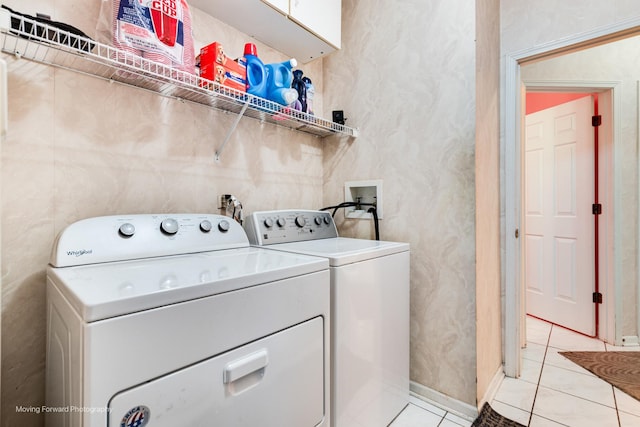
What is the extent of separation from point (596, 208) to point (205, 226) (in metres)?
3.06

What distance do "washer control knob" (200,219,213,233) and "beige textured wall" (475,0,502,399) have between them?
1274 mm

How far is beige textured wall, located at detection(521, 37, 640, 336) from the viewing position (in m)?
2.37

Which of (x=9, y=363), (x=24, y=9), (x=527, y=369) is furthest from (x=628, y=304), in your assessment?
(x=24, y=9)

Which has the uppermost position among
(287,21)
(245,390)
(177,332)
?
(287,21)

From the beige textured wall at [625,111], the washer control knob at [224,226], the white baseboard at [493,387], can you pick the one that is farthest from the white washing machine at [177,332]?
the beige textured wall at [625,111]

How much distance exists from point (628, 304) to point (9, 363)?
3734mm

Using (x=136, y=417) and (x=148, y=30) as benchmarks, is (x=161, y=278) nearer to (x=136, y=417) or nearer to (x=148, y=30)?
(x=136, y=417)

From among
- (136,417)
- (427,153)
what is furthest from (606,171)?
(136,417)

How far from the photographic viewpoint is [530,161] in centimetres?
307

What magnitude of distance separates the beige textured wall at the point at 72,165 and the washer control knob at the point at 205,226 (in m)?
0.19

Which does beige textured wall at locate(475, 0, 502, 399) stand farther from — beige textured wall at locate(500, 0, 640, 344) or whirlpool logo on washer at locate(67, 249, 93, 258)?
whirlpool logo on washer at locate(67, 249, 93, 258)

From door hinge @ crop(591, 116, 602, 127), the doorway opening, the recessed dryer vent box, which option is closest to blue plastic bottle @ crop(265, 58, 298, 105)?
the recessed dryer vent box

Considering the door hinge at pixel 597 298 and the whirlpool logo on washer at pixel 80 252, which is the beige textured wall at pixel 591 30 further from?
the whirlpool logo on washer at pixel 80 252

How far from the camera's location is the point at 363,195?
1.96 m
